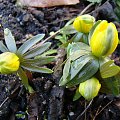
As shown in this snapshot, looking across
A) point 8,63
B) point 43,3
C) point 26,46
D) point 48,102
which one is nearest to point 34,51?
point 26,46

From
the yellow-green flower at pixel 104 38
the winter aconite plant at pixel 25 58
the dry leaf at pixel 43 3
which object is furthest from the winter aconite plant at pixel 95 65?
the dry leaf at pixel 43 3

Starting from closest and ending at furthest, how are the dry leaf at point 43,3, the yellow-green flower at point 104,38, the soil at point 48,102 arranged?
the yellow-green flower at point 104,38 → the soil at point 48,102 → the dry leaf at point 43,3

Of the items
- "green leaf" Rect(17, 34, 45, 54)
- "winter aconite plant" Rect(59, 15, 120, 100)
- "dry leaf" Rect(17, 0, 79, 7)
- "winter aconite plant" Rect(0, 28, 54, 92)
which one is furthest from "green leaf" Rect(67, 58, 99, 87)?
"dry leaf" Rect(17, 0, 79, 7)

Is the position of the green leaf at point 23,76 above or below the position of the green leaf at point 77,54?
below

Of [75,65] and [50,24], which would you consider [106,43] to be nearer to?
[75,65]

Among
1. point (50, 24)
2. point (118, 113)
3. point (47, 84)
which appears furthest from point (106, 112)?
point (50, 24)

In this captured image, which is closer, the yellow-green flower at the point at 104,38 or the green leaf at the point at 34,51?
the yellow-green flower at the point at 104,38

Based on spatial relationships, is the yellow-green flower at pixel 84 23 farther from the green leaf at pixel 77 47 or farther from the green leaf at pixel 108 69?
the green leaf at pixel 108 69

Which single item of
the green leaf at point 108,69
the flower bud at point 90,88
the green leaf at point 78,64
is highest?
the green leaf at point 78,64
